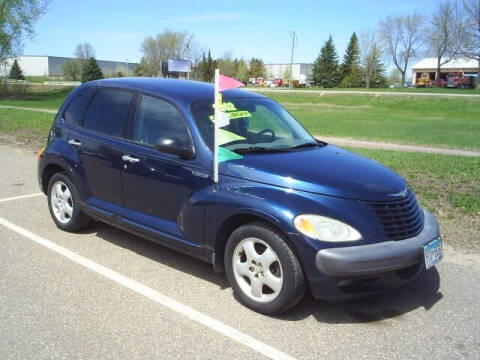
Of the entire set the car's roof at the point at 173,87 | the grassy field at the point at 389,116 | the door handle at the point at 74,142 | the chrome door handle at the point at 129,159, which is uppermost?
the car's roof at the point at 173,87

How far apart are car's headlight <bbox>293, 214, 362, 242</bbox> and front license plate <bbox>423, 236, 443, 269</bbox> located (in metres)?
0.66

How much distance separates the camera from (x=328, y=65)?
7856cm

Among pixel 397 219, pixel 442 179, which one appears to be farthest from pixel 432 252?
pixel 442 179

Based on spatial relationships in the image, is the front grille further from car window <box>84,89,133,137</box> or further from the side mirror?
car window <box>84,89,133,137</box>

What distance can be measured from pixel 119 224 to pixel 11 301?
1.30 meters

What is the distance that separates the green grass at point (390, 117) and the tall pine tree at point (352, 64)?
35.8 m

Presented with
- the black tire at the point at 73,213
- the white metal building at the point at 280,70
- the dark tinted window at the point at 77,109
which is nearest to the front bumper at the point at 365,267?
the black tire at the point at 73,213

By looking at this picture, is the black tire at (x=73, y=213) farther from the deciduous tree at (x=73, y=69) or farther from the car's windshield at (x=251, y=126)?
the deciduous tree at (x=73, y=69)

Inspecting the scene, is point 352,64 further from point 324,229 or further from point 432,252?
point 324,229

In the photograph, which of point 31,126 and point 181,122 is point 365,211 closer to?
point 181,122

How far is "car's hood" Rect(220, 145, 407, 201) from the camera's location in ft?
11.7

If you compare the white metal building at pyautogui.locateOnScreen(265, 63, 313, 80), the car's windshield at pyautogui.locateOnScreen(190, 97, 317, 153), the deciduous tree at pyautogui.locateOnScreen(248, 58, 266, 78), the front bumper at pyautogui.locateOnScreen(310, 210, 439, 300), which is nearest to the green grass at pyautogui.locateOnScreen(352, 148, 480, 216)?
the car's windshield at pyautogui.locateOnScreen(190, 97, 317, 153)

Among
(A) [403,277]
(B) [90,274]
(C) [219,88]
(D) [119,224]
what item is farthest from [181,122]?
(A) [403,277]

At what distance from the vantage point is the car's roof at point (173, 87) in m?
4.55
